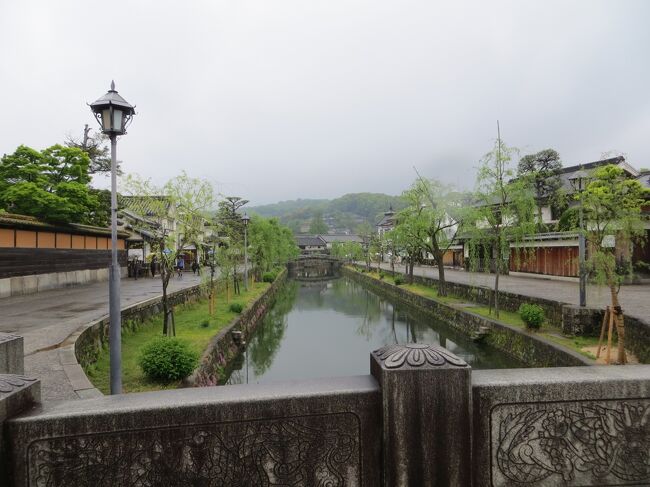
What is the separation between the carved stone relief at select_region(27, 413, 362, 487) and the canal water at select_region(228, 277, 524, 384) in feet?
27.8

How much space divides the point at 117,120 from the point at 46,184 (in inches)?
741

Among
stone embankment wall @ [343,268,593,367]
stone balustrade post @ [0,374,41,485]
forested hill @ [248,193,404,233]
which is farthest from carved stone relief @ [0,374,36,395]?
forested hill @ [248,193,404,233]

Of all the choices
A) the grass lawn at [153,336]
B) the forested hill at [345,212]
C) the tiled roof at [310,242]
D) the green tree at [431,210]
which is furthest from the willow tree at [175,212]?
the forested hill at [345,212]

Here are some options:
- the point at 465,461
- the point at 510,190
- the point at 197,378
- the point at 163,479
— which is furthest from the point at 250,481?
the point at 510,190

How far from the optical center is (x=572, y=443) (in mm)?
2566

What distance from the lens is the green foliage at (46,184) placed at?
62.4 ft

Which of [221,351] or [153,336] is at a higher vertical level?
[153,336]

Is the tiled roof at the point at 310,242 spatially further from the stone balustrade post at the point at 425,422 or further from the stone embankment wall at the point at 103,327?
the stone balustrade post at the point at 425,422

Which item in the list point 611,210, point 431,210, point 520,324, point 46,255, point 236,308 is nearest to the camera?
point 611,210

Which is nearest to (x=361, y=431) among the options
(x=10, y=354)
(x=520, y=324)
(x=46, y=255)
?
(x=10, y=354)

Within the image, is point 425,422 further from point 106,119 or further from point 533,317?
Answer: point 533,317

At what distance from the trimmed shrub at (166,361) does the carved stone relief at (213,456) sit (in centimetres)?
535

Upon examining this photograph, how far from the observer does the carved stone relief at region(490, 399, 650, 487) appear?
2547 mm

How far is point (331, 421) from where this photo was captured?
2490mm
